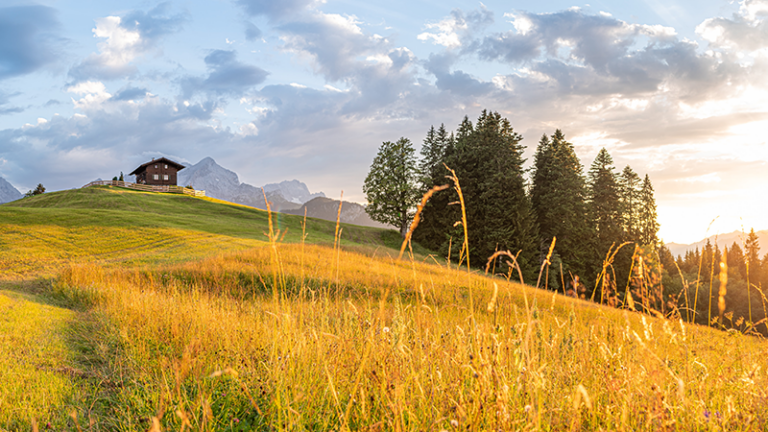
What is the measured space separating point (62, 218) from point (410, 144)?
2985 cm

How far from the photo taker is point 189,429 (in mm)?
2738

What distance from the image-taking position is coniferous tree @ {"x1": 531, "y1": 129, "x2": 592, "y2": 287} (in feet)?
107

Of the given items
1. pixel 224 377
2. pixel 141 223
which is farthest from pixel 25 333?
pixel 141 223

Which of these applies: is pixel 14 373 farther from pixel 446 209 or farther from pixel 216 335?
pixel 446 209

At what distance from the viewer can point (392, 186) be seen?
38156 mm

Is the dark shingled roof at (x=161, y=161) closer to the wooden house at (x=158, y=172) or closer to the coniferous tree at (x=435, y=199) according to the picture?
the wooden house at (x=158, y=172)

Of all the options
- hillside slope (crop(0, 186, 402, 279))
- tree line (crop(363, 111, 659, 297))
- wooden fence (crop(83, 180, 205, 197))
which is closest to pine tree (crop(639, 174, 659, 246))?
→ tree line (crop(363, 111, 659, 297))

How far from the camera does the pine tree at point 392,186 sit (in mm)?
38562

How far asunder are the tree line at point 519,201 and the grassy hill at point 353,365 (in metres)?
21.2

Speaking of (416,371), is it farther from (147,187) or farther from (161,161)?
(161,161)

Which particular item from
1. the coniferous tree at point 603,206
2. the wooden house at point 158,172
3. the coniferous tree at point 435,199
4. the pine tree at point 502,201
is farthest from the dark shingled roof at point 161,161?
the coniferous tree at point 603,206

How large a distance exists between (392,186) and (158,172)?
1917 inches

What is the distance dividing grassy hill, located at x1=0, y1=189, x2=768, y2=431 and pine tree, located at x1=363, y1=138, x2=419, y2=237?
2783 centimetres

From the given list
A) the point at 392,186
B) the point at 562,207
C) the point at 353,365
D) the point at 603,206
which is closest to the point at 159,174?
the point at 392,186
